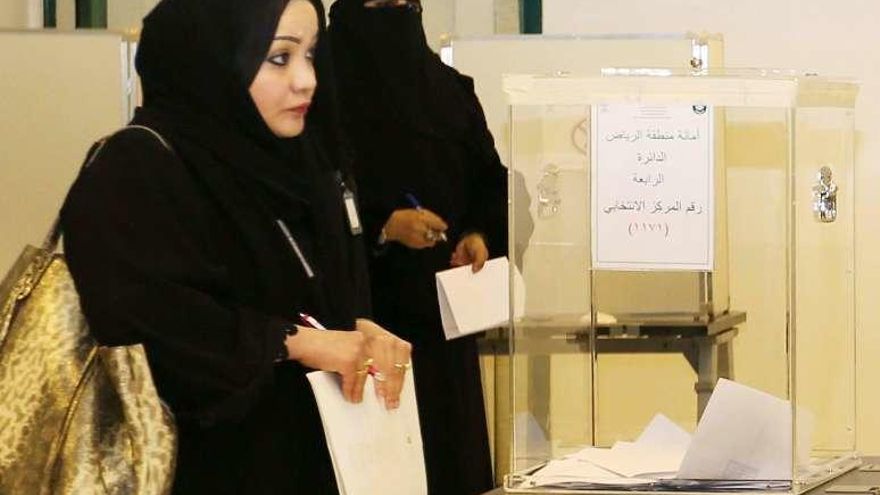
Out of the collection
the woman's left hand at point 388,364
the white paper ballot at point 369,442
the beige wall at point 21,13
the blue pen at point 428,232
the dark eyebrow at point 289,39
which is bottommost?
the white paper ballot at point 369,442

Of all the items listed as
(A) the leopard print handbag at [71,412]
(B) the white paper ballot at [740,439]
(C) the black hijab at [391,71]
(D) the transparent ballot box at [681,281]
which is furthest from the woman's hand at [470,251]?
(B) the white paper ballot at [740,439]

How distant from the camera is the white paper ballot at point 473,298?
276cm

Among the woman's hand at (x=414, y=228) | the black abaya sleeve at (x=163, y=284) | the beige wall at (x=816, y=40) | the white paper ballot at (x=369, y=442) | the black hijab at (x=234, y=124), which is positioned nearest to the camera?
the white paper ballot at (x=369, y=442)

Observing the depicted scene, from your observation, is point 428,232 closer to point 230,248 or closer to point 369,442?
point 230,248

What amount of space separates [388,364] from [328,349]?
8cm

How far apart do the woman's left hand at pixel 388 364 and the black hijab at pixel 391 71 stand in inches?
44.2

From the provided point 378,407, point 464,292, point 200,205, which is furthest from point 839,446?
point 464,292

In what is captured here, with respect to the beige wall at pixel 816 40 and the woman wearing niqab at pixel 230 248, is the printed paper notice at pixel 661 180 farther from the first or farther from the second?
the beige wall at pixel 816 40

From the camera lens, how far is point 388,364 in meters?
1.79

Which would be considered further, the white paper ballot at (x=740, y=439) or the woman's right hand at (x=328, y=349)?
the woman's right hand at (x=328, y=349)

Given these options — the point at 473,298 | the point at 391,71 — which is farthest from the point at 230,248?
the point at 391,71

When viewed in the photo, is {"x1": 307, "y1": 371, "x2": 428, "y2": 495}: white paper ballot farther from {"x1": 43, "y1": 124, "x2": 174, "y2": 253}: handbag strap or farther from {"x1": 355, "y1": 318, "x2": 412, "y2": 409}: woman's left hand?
{"x1": 43, "y1": 124, "x2": 174, "y2": 253}: handbag strap

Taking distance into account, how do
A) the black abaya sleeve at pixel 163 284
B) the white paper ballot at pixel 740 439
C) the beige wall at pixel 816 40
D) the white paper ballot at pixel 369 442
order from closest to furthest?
the white paper ballot at pixel 740 439
the white paper ballot at pixel 369 442
the black abaya sleeve at pixel 163 284
the beige wall at pixel 816 40

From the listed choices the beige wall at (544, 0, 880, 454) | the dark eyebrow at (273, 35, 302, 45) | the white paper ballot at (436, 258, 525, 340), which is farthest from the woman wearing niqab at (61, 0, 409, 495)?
the beige wall at (544, 0, 880, 454)
